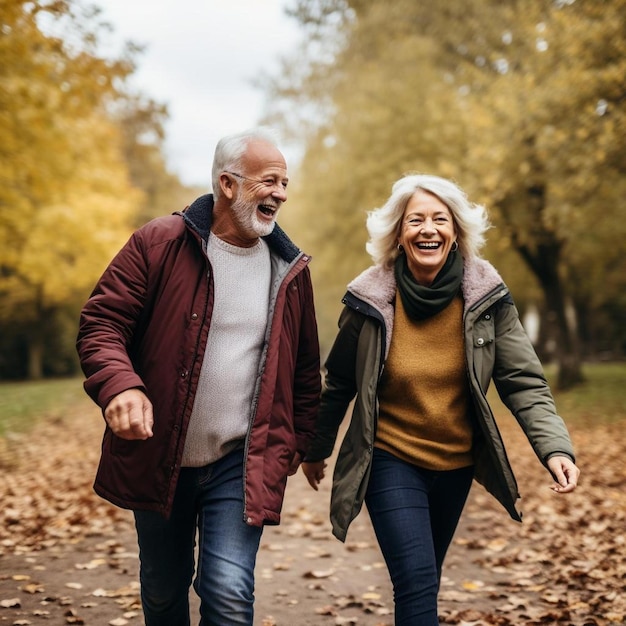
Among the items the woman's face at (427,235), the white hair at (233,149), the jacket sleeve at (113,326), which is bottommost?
the jacket sleeve at (113,326)

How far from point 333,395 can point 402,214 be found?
2.98 ft

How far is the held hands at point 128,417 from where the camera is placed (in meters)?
2.69

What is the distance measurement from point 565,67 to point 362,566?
9.45 meters

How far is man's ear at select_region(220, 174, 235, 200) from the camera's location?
3.31 meters

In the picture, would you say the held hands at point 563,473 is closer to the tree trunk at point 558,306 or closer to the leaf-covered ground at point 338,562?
the leaf-covered ground at point 338,562

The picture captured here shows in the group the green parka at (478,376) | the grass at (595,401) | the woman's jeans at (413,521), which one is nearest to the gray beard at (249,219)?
the green parka at (478,376)

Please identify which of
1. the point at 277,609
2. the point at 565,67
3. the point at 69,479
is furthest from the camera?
the point at 565,67

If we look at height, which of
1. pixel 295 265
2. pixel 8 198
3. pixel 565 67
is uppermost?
pixel 565 67

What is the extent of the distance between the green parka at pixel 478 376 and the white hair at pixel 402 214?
103 millimetres

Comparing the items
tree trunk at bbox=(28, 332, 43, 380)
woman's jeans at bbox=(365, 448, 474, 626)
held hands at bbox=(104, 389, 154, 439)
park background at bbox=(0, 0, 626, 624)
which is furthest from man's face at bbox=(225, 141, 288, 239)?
tree trunk at bbox=(28, 332, 43, 380)

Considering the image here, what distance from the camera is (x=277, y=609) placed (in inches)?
198

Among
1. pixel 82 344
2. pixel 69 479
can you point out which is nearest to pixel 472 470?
pixel 82 344

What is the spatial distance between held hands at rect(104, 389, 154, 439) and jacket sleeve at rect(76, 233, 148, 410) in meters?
0.03

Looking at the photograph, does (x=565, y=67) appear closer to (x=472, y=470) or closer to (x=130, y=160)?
(x=472, y=470)
